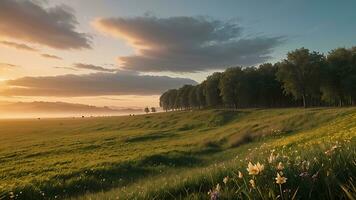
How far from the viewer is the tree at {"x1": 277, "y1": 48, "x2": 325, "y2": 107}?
3669 inches

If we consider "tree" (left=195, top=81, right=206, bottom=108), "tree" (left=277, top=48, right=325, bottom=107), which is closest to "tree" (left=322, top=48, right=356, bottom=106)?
"tree" (left=277, top=48, right=325, bottom=107)

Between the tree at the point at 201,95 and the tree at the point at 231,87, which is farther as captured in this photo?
the tree at the point at 201,95

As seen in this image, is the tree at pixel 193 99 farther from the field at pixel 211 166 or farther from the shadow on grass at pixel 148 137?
the shadow on grass at pixel 148 137

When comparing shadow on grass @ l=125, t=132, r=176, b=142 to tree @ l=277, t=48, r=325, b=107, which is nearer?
shadow on grass @ l=125, t=132, r=176, b=142

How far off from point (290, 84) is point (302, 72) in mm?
Answer: 4004

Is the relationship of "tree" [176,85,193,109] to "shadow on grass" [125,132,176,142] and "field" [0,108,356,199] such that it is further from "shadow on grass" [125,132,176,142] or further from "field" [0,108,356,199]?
"shadow on grass" [125,132,176,142]

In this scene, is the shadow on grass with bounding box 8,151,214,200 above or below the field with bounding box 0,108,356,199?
below

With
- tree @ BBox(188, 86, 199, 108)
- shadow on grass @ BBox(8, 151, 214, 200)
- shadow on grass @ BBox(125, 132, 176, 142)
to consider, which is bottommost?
shadow on grass @ BBox(8, 151, 214, 200)

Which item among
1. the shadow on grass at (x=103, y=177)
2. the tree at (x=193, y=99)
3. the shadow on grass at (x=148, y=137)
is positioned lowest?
the shadow on grass at (x=103, y=177)

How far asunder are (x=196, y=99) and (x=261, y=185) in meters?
164

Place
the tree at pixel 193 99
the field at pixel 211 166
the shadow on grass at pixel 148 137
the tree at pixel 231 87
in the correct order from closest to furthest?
the field at pixel 211 166 < the shadow on grass at pixel 148 137 < the tree at pixel 231 87 < the tree at pixel 193 99

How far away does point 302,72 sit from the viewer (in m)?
93.9

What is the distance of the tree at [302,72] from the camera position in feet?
306

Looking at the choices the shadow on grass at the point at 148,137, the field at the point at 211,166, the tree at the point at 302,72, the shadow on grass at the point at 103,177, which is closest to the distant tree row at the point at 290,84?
the tree at the point at 302,72
